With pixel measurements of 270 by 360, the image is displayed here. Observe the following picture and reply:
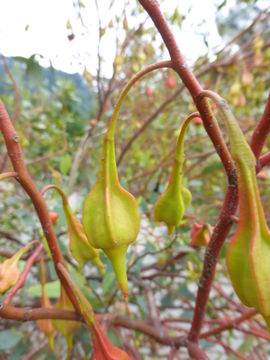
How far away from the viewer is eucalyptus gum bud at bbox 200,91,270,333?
0.68ft

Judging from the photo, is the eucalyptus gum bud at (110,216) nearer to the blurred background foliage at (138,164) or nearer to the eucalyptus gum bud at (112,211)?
the eucalyptus gum bud at (112,211)

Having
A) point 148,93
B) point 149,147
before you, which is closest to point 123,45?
point 148,93

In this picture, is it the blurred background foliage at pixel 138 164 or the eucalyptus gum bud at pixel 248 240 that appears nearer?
the eucalyptus gum bud at pixel 248 240

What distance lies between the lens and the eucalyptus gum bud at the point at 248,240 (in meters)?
0.21

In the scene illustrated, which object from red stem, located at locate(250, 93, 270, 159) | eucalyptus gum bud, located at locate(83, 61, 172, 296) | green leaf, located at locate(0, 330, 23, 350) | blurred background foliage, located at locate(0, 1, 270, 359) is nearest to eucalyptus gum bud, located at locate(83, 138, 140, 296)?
eucalyptus gum bud, located at locate(83, 61, 172, 296)

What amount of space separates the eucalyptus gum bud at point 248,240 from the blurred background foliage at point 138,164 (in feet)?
0.99

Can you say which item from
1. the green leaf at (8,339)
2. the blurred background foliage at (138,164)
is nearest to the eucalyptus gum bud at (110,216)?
the blurred background foliage at (138,164)

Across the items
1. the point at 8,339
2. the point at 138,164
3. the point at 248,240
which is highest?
the point at 138,164

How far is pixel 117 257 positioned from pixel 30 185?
10 centimetres

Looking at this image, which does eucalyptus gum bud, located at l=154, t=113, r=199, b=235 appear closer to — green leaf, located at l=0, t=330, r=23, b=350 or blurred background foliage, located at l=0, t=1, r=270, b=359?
blurred background foliage, located at l=0, t=1, r=270, b=359

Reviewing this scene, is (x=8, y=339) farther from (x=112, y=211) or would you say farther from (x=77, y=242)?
(x=112, y=211)

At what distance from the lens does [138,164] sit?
1268 millimetres

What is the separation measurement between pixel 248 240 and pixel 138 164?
1.06 metres

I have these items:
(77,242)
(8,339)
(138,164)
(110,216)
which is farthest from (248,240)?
(138,164)
